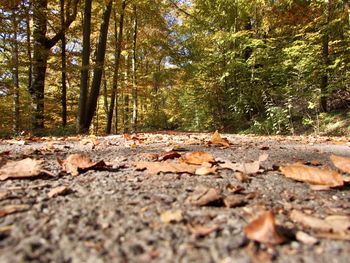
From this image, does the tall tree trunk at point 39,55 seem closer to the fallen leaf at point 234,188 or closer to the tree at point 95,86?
the tree at point 95,86

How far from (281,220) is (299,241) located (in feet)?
0.62

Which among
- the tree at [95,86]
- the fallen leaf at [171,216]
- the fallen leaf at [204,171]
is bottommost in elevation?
the fallen leaf at [171,216]

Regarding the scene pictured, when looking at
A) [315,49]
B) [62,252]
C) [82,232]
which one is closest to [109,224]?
[82,232]

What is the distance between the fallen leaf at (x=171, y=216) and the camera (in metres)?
0.98

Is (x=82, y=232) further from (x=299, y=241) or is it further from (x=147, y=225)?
(x=299, y=241)

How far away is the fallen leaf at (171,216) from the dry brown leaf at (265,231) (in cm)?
22

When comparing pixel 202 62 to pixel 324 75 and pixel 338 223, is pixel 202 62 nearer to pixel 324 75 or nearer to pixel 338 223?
pixel 324 75

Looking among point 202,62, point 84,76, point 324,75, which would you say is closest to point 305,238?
point 84,76

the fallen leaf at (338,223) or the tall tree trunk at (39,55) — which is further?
the tall tree trunk at (39,55)

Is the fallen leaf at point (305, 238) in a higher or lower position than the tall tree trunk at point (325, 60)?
lower

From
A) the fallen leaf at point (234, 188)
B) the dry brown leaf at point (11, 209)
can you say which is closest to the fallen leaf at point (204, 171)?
the fallen leaf at point (234, 188)

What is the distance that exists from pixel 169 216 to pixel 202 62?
12698 millimetres

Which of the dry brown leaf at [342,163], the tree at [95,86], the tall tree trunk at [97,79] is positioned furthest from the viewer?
the tall tree trunk at [97,79]

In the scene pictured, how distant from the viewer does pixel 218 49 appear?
13.6 metres
